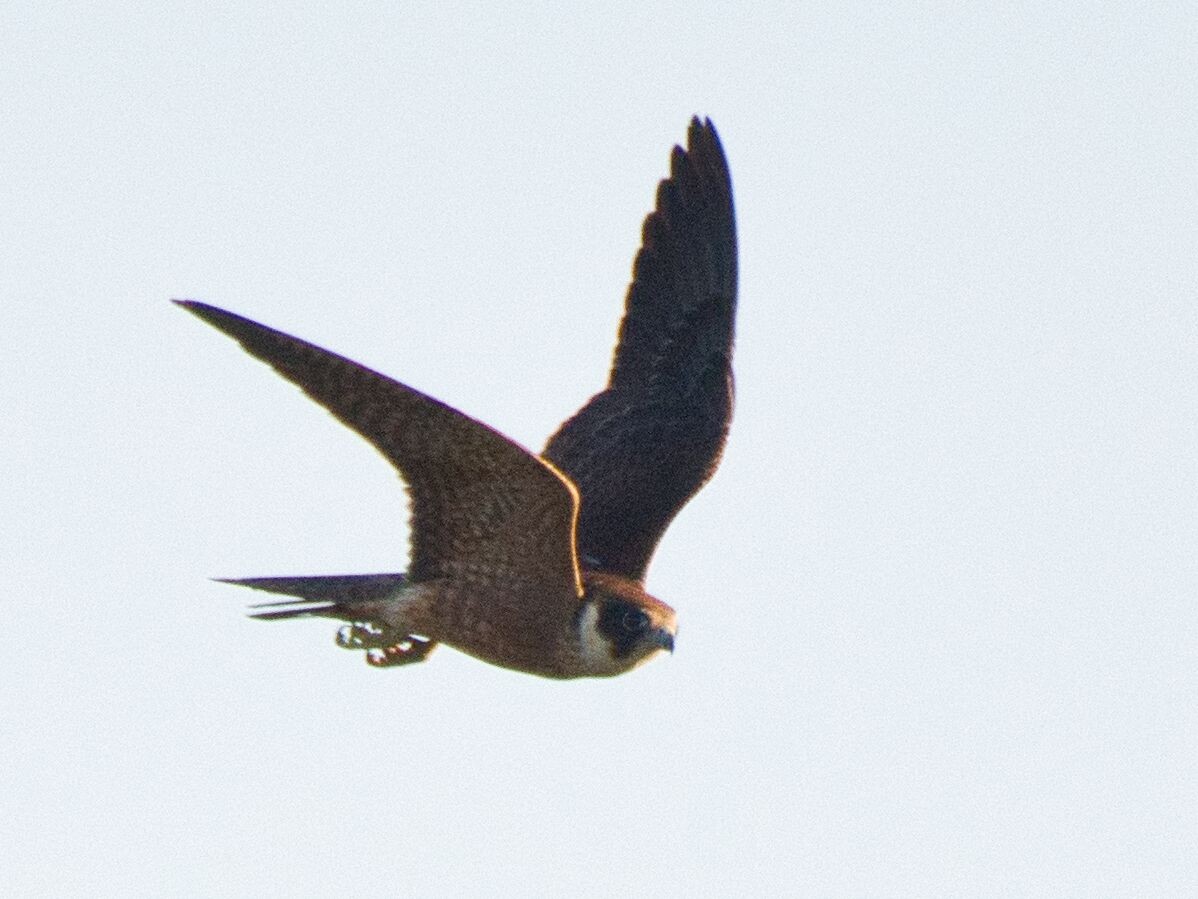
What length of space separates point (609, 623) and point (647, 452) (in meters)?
1.82

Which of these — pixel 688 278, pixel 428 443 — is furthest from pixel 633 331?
pixel 428 443

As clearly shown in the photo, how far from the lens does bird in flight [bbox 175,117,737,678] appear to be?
9656 millimetres

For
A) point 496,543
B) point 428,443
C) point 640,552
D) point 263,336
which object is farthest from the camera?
point 640,552

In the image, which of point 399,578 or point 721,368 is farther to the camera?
point 721,368

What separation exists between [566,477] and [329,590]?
4.40 ft

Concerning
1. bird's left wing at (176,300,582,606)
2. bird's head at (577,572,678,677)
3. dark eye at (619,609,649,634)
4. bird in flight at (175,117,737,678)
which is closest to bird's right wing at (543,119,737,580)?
bird in flight at (175,117,737,678)

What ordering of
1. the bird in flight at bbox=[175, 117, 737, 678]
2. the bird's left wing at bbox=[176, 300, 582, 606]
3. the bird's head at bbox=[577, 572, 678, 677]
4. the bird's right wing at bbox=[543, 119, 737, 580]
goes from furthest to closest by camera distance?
the bird's right wing at bbox=[543, 119, 737, 580], the bird's head at bbox=[577, 572, 678, 677], the bird in flight at bbox=[175, 117, 737, 678], the bird's left wing at bbox=[176, 300, 582, 606]

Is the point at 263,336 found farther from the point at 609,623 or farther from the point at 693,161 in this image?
the point at 693,161

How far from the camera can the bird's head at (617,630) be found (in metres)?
11.0

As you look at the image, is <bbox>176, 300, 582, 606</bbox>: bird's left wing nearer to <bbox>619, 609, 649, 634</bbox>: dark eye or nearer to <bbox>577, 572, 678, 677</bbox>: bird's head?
<bbox>577, 572, 678, 677</bbox>: bird's head

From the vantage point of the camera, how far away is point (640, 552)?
1229 centimetres

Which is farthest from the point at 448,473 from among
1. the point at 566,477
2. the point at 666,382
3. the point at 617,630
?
the point at 666,382

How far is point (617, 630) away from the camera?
11000 mm

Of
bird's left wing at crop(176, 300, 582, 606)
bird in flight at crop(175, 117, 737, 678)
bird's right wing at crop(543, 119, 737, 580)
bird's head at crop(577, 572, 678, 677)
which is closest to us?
bird's left wing at crop(176, 300, 582, 606)
